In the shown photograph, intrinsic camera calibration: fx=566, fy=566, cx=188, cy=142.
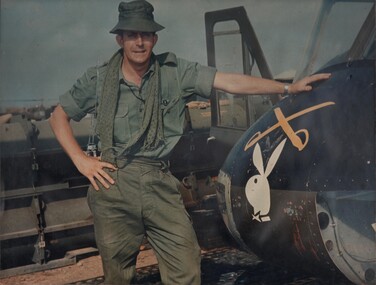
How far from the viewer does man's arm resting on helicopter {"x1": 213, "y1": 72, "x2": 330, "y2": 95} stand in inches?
126

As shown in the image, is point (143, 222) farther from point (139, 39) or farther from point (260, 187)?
point (139, 39)

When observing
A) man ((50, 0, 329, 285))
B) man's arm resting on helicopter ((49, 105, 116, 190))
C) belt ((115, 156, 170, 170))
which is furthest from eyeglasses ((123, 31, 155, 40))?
belt ((115, 156, 170, 170))

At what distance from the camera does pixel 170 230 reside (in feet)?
10.4

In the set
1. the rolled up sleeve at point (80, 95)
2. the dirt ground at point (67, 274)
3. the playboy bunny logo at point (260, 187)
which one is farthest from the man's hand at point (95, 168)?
the dirt ground at point (67, 274)

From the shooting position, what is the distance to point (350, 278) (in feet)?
10.2

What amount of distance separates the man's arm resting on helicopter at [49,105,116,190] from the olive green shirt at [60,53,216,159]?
Answer: 58 millimetres

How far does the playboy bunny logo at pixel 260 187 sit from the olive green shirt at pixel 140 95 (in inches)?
20.1

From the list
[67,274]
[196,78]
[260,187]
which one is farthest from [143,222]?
[67,274]

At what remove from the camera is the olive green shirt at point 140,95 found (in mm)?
3205

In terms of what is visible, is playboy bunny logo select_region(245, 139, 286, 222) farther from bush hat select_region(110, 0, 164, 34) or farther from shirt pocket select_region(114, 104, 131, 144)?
bush hat select_region(110, 0, 164, 34)

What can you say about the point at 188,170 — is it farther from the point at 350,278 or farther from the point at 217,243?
the point at 350,278

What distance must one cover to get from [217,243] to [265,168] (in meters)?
2.33

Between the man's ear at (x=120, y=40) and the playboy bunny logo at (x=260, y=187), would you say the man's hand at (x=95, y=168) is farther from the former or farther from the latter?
the playboy bunny logo at (x=260, y=187)

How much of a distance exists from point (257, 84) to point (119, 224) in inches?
43.8
